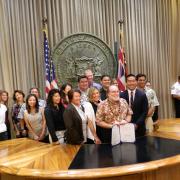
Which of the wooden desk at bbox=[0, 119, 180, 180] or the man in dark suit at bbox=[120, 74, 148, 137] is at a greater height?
the man in dark suit at bbox=[120, 74, 148, 137]

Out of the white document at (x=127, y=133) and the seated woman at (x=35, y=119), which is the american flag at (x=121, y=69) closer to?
the seated woman at (x=35, y=119)

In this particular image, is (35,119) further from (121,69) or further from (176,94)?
(176,94)

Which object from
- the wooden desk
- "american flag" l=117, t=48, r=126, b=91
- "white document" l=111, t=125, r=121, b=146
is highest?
"american flag" l=117, t=48, r=126, b=91

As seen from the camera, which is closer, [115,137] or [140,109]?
[115,137]

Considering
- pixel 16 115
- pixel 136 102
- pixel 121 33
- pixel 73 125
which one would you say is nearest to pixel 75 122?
pixel 73 125

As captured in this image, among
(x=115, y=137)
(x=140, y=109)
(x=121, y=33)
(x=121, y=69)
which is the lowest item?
(x=115, y=137)

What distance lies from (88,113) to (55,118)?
18.4 inches

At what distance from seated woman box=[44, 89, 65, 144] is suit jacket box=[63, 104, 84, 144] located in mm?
276

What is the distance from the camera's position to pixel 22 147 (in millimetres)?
3369

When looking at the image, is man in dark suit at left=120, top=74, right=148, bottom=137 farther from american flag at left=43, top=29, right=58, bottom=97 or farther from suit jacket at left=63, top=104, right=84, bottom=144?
american flag at left=43, top=29, right=58, bottom=97

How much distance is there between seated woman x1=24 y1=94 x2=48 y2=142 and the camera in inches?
161

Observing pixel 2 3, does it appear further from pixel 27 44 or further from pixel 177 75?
pixel 177 75

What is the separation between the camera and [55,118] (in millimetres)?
3504

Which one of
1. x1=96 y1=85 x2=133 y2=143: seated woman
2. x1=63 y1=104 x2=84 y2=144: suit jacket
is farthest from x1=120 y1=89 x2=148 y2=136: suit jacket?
x1=63 y1=104 x2=84 y2=144: suit jacket
